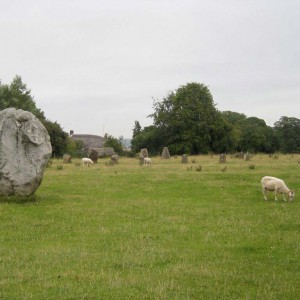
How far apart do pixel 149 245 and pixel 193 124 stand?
6530 centimetres

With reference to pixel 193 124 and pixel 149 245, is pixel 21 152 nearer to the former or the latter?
pixel 149 245

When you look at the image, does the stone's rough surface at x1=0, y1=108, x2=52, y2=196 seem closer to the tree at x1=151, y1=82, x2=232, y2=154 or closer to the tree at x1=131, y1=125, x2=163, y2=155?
the tree at x1=151, y1=82, x2=232, y2=154

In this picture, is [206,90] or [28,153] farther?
[206,90]

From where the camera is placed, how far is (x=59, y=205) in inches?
755

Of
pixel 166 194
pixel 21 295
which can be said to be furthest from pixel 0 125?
pixel 21 295

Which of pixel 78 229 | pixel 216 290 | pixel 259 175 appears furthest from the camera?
pixel 259 175

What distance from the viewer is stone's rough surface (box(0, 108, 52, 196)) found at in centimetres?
2045

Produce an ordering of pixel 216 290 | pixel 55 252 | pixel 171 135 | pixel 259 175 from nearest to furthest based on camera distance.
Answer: pixel 216 290 → pixel 55 252 → pixel 259 175 → pixel 171 135

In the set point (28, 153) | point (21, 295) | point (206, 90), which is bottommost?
point (21, 295)

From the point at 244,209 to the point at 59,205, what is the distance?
7.04m

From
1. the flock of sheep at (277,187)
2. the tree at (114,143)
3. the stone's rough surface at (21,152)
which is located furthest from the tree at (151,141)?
the flock of sheep at (277,187)

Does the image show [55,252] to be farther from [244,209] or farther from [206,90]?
[206,90]

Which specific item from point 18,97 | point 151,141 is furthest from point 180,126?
point 18,97

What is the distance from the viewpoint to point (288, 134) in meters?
102
